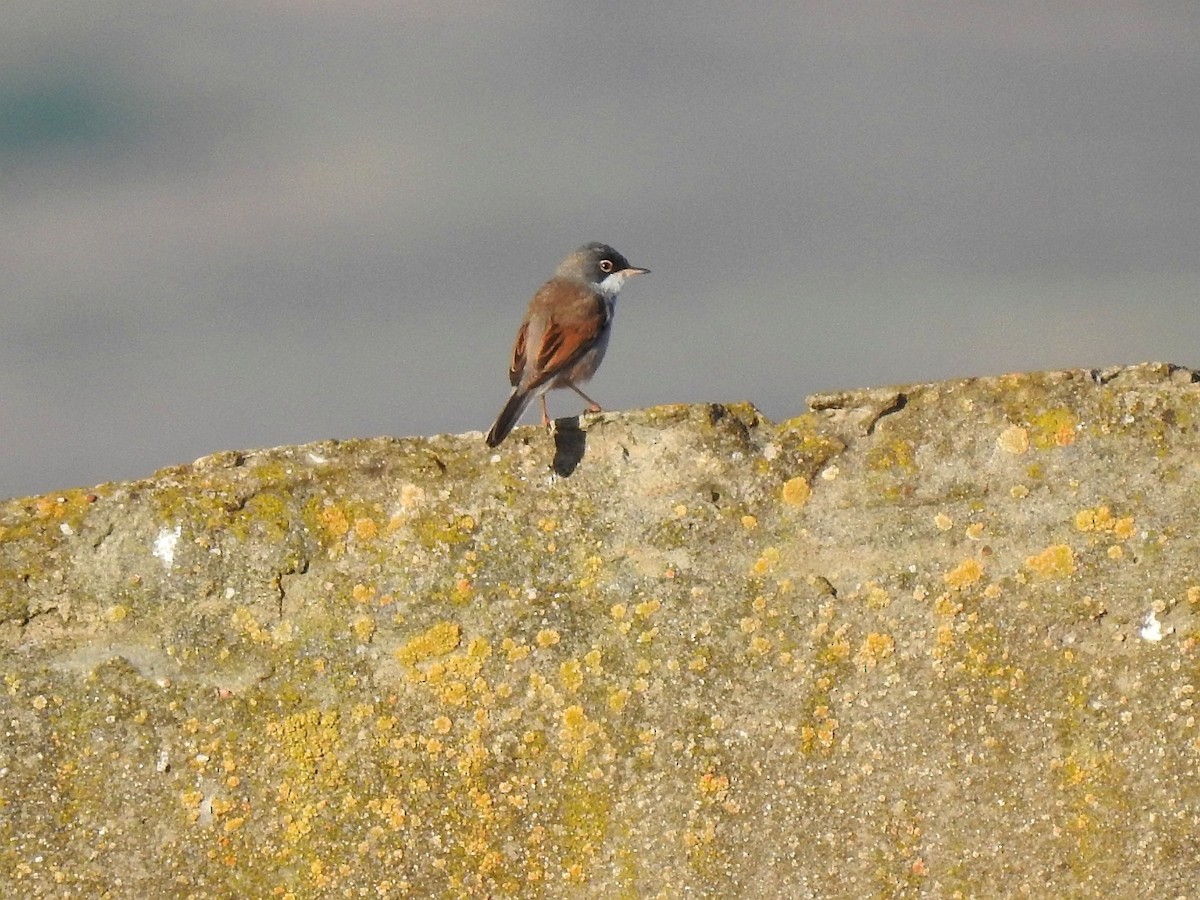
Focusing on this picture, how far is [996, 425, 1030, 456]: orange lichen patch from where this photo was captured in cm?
432

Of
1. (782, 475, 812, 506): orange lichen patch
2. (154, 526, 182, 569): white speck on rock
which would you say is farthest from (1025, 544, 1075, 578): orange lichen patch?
(154, 526, 182, 569): white speck on rock

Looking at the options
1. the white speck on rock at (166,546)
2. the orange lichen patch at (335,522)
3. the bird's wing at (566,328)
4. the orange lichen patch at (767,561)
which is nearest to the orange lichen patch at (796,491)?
the orange lichen patch at (767,561)

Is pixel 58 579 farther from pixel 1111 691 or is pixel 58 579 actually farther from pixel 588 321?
pixel 588 321

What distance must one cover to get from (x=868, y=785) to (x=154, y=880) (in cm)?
220

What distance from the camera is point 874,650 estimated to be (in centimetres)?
424

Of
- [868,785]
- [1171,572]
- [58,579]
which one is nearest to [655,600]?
[868,785]

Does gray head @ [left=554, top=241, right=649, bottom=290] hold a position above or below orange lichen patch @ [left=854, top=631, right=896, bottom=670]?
above

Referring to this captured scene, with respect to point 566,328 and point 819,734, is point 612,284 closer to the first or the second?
point 566,328

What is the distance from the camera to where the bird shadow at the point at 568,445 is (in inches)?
174

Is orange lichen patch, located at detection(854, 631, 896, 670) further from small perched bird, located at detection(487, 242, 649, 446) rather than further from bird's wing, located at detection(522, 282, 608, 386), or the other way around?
bird's wing, located at detection(522, 282, 608, 386)

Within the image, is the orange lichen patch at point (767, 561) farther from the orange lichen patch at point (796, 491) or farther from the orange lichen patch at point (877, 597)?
the orange lichen patch at point (877, 597)

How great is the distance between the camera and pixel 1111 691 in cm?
420

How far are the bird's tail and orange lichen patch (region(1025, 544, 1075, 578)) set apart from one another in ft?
5.70

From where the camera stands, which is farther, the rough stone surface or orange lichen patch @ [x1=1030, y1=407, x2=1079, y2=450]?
orange lichen patch @ [x1=1030, y1=407, x2=1079, y2=450]
